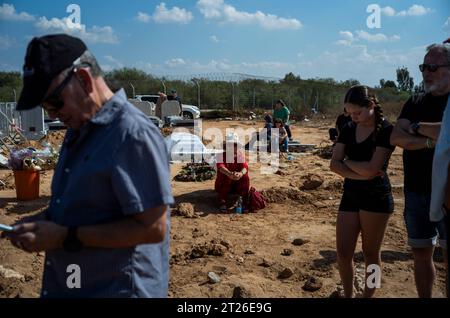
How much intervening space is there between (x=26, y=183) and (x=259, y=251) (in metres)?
4.42

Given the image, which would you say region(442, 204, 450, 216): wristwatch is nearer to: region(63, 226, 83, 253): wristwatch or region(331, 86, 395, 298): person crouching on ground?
region(331, 86, 395, 298): person crouching on ground

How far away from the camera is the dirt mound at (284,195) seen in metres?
7.59

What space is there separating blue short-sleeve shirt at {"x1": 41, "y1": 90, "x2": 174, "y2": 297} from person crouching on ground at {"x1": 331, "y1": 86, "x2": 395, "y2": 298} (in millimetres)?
1928

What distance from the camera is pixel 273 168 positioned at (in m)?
10.5

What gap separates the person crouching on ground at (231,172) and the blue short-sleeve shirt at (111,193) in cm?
536

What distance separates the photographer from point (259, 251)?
532 centimetres

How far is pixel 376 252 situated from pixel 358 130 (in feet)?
2.98

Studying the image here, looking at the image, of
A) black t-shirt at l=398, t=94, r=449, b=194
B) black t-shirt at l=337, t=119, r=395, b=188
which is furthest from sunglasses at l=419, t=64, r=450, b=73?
black t-shirt at l=337, t=119, r=395, b=188

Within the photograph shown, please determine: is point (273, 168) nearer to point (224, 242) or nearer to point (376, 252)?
point (224, 242)

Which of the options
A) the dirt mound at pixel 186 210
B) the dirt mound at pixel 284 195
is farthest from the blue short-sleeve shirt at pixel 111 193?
the dirt mound at pixel 284 195

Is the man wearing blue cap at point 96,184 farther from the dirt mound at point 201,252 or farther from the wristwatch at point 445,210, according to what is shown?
the dirt mound at point 201,252

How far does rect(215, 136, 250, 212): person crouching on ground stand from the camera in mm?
7062

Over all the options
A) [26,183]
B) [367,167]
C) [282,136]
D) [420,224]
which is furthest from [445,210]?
[282,136]
